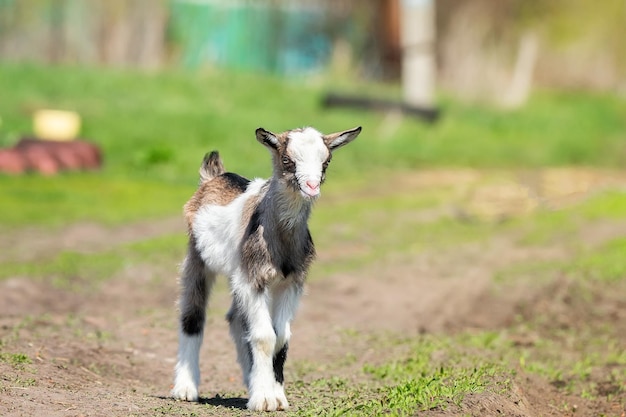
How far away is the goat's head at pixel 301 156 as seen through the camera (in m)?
6.42

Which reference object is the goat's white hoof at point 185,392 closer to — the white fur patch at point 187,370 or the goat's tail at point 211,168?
the white fur patch at point 187,370

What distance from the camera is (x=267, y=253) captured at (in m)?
6.66

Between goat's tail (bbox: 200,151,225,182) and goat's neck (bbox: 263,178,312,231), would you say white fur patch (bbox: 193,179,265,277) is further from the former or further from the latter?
goat's tail (bbox: 200,151,225,182)

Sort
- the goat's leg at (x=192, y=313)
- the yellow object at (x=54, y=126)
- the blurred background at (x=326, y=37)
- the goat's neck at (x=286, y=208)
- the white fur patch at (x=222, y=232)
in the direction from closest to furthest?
the goat's neck at (x=286, y=208) → the white fur patch at (x=222, y=232) → the goat's leg at (x=192, y=313) → the yellow object at (x=54, y=126) → the blurred background at (x=326, y=37)

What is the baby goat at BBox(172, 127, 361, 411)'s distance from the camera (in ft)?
21.5

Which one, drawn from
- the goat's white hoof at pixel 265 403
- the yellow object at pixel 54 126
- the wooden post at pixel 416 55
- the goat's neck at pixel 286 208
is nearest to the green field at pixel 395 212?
the goat's white hoof at pixel 265 403

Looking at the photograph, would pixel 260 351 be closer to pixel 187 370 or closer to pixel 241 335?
pixel 241 335

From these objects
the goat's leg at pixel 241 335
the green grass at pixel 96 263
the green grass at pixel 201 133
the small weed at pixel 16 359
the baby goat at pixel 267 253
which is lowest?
the green grass at pixel 201 133

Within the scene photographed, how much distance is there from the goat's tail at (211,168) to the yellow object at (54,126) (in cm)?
1139

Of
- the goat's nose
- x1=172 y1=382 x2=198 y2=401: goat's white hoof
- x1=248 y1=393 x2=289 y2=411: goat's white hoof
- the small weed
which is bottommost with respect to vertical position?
x1=172 y1=382 x2=198 y2=401: goat's white hoof

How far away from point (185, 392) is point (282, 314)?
2.80 ft

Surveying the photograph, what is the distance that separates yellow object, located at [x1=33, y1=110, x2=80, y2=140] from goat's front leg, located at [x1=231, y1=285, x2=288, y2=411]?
1275 centimetres

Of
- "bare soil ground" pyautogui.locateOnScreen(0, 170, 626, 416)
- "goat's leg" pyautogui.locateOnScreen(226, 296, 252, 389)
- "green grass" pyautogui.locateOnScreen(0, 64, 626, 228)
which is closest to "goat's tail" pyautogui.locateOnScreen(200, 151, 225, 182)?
"goat's leg" pyautogui.locateOnScreen(226, 296, 252, 389)

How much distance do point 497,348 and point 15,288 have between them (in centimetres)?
468
